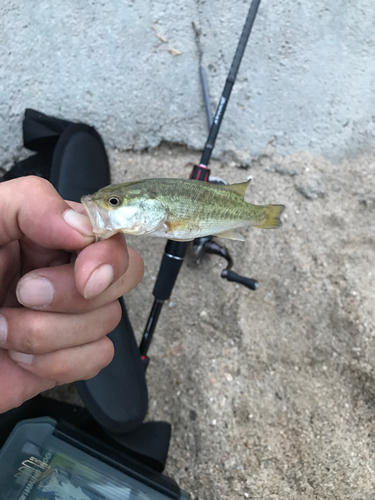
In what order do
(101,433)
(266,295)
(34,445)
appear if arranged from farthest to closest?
(266,295)
(101,433)
(34,445)

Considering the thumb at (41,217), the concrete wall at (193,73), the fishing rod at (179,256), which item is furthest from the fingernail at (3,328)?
the concrete wall at (193,73)

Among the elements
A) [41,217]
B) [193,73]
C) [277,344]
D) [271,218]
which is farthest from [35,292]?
[193,73]

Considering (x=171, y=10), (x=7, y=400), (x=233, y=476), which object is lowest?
(x=233, y=476)

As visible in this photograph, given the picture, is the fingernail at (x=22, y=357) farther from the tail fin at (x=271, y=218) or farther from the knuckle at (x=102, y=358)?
the tail fin at (x=271, y=218)

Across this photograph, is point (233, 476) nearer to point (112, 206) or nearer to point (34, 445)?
point (34, 445)

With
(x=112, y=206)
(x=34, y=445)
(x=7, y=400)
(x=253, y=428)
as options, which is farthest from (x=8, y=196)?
(x=253, y=428)

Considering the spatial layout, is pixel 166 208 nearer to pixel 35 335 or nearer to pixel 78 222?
pixel 78 222
